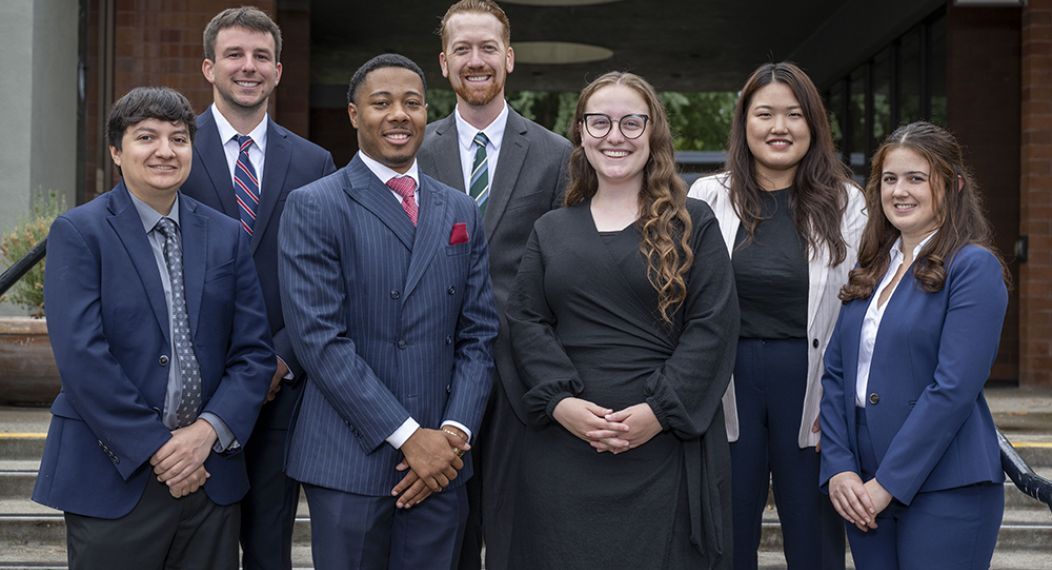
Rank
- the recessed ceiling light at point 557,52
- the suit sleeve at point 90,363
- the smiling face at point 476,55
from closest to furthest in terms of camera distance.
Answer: the suit sleeve at point 90,363, the smiling face at point 476,55, the recessed ceiling light at point 557,52

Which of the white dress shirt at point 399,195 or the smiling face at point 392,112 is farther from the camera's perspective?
the smiling face at point 392,112

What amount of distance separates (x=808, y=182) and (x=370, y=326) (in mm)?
1656

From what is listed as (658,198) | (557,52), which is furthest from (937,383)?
(557,52)

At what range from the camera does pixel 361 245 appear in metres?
3.50

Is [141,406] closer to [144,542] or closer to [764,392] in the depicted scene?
[144,542]

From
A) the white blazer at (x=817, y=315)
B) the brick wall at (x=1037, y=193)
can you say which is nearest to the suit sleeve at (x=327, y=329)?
the white blazer at (x=817, y=315)

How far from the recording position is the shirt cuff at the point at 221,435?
346cm

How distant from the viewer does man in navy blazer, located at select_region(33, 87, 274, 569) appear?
3291 millimetres

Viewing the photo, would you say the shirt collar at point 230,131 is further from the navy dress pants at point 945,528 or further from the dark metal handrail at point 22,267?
the dark metal handrail at point 22,267

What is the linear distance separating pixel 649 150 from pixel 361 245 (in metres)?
0.98

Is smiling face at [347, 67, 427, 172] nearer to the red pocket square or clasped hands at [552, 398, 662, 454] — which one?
the red pocket square

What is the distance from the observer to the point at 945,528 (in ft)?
11.0

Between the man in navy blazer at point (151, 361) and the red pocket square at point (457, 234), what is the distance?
0.65 metres

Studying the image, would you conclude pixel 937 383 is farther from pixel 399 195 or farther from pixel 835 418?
pixel 399 195
